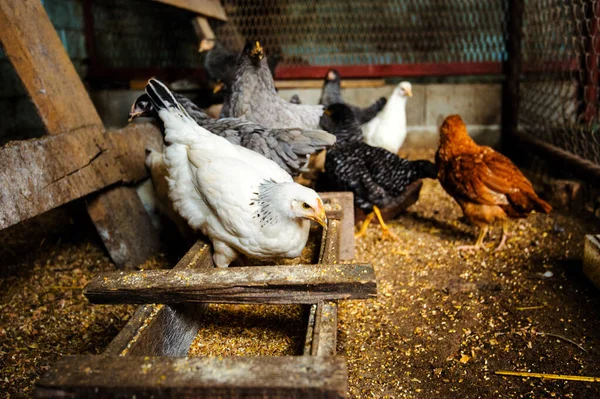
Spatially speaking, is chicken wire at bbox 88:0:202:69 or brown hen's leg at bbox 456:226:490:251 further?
chicken wire at bbox 88:0:202:69

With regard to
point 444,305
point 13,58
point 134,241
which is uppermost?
point 13,58

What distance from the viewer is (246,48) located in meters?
3.53

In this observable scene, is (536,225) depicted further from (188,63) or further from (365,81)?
(188,63)

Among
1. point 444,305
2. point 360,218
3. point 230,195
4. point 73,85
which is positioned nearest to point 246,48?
point 73,85

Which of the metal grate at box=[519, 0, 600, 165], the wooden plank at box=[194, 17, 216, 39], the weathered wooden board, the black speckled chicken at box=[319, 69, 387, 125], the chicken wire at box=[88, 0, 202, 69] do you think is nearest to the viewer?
the weathered wooden board

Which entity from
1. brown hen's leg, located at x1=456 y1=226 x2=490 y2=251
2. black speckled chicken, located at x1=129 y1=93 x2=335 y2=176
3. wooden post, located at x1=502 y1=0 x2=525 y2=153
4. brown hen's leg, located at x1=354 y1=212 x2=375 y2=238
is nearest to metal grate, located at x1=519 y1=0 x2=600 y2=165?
wooden post, located at x1=502 y1=0 x2=525 y2=153

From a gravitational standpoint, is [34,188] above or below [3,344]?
above

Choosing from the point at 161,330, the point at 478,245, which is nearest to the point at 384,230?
the point at 478,245

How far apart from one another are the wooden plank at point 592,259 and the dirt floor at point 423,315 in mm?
66

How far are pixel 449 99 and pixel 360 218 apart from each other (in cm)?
244

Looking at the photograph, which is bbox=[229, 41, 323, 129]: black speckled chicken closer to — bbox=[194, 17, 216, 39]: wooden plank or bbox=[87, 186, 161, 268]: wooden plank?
bbox=[87, 186, 161, 268]: wooden plank

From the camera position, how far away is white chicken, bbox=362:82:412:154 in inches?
161

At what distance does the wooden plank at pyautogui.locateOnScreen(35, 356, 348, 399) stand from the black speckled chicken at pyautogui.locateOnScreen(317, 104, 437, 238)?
2116mm

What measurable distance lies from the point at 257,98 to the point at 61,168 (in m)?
1.54
